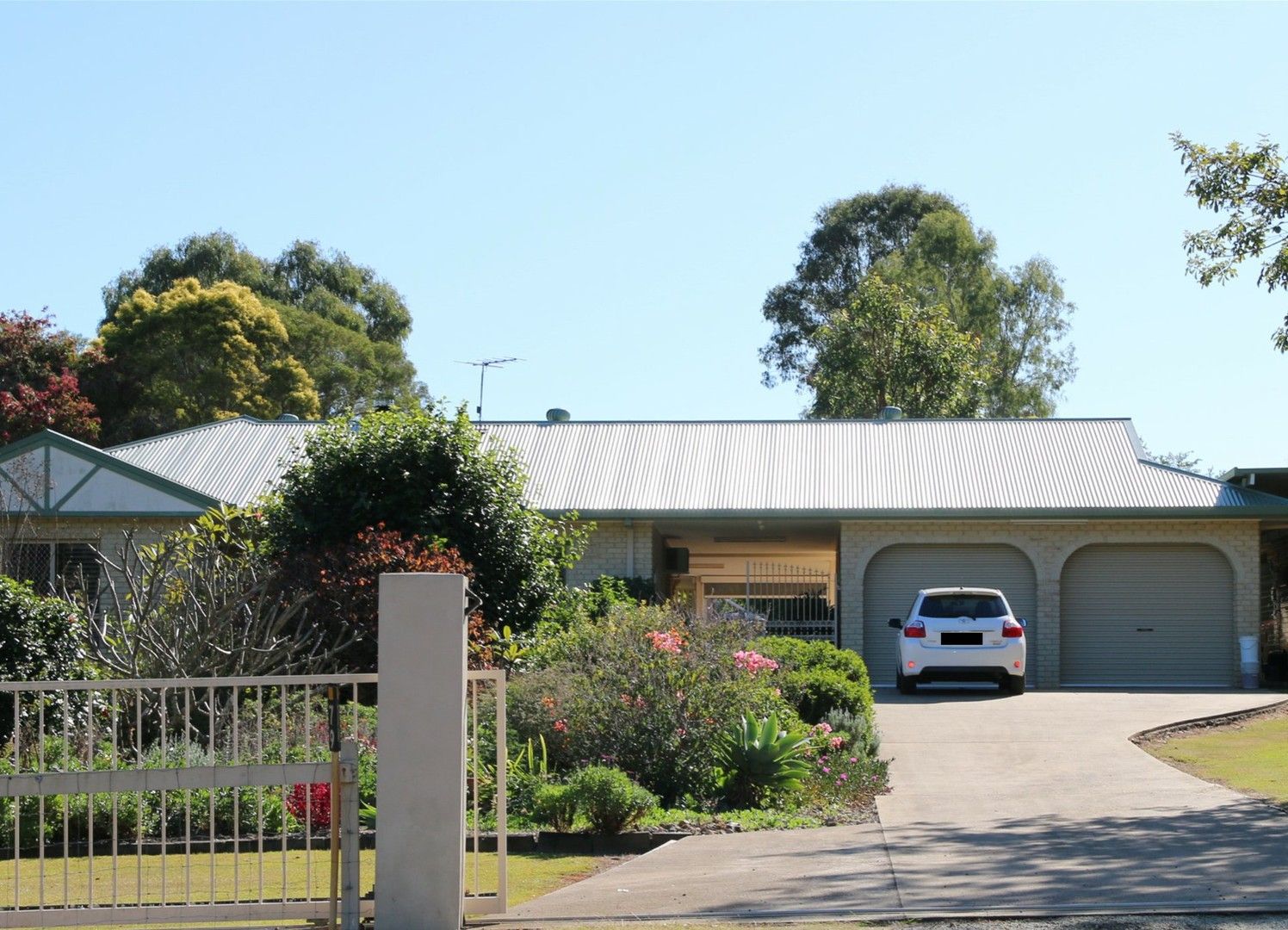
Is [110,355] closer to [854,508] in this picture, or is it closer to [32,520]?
[32,520]

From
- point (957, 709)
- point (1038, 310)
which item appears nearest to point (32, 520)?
point (957, 709)

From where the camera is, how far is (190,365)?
46.6 m

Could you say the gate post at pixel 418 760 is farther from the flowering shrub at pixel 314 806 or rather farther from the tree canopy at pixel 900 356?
the tree canopy at pixel 900 356

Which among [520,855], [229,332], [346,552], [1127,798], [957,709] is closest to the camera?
[520,855]

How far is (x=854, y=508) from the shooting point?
25500mm

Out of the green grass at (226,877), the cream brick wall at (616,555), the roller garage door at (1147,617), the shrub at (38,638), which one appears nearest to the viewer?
the green grass at (226,877)

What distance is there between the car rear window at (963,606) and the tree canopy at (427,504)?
19.7 ft

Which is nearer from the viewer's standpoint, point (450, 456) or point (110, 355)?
point (450, 456)

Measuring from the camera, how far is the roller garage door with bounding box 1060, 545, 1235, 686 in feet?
83.9

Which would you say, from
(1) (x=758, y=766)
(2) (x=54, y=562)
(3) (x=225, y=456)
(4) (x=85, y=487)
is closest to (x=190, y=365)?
(3) (x=225, y=456)

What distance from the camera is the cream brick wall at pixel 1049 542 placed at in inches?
995

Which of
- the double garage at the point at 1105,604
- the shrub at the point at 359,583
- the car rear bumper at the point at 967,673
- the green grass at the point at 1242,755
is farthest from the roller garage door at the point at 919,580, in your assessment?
the shrub at the point at 359,583

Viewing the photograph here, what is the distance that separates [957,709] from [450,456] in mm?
7035

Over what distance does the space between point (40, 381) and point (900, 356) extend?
25.0 metres
